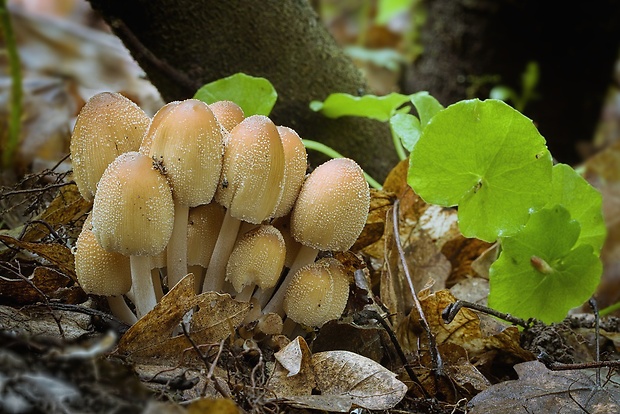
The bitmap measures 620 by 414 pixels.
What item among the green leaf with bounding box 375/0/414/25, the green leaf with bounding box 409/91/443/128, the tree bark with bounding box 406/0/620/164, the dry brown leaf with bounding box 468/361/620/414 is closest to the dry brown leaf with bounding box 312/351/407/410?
the dry brown leaf with bounding box 468/361/620/414

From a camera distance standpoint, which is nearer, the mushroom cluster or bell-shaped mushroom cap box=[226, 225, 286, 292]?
the mushroom cluster

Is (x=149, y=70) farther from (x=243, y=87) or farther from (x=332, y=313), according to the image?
(x=332, y=313)

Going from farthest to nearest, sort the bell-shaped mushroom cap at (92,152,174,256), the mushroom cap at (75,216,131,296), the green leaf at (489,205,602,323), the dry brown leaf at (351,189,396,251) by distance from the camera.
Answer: the dry brown leaf at (351,189,396,251) < the green leaf at (489,205,602,323) < the mushroom cap at (75,216,131,296) < the bell-shaped mushroom cap at (92,152,174,256)

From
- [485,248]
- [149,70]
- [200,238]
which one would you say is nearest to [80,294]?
[200,238]

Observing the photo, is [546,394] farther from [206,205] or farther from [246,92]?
[246,92]

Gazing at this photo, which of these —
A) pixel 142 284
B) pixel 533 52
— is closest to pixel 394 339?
pixel 142 284

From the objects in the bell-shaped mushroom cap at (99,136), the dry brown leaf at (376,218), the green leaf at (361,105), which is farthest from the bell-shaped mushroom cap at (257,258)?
the green leaf at (361,105)

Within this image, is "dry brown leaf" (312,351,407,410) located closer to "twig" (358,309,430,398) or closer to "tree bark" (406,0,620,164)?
"twig" (358,309,430,398)
